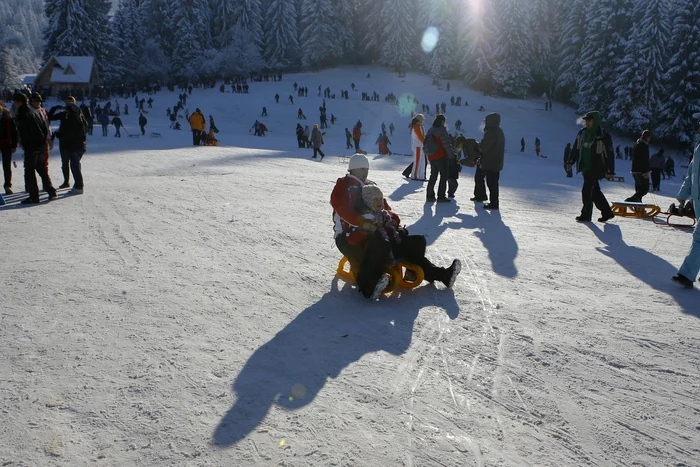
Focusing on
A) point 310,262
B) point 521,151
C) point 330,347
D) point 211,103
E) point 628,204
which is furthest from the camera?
point 211,103

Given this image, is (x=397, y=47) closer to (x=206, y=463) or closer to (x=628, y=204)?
(x=628, y=204)

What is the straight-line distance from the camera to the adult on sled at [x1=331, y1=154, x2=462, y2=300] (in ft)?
14.3

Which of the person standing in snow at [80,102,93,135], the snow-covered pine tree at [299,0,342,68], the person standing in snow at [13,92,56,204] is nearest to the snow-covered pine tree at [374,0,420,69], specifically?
the snow-covered pine tree at [299,0,342,68]

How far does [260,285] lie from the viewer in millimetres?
4715

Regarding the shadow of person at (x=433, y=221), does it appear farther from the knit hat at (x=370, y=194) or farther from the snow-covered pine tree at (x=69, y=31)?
the snow-covered pine tree at (x=69, y=31)

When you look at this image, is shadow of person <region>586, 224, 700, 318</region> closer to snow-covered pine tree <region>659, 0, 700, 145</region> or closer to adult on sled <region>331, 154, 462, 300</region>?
adult on sled <region>331, 154, 462, 300</region>

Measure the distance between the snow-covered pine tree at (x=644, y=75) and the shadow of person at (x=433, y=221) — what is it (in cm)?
3584

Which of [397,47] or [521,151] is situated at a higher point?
[397,47]

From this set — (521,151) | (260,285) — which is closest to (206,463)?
(260,285)

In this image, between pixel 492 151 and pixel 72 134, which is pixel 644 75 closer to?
pixel 492 151

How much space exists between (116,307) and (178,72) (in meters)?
60.9

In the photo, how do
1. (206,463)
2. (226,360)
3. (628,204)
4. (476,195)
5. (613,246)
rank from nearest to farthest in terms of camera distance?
1. (206,463)
2. (226,360)
3. (613,246)
4. (628,204)
5. (476,195)

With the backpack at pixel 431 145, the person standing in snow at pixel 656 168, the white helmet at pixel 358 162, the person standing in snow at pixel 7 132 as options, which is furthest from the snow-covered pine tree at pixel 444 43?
the white helmet at pixel 358 162

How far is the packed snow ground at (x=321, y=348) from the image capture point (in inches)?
98.4
